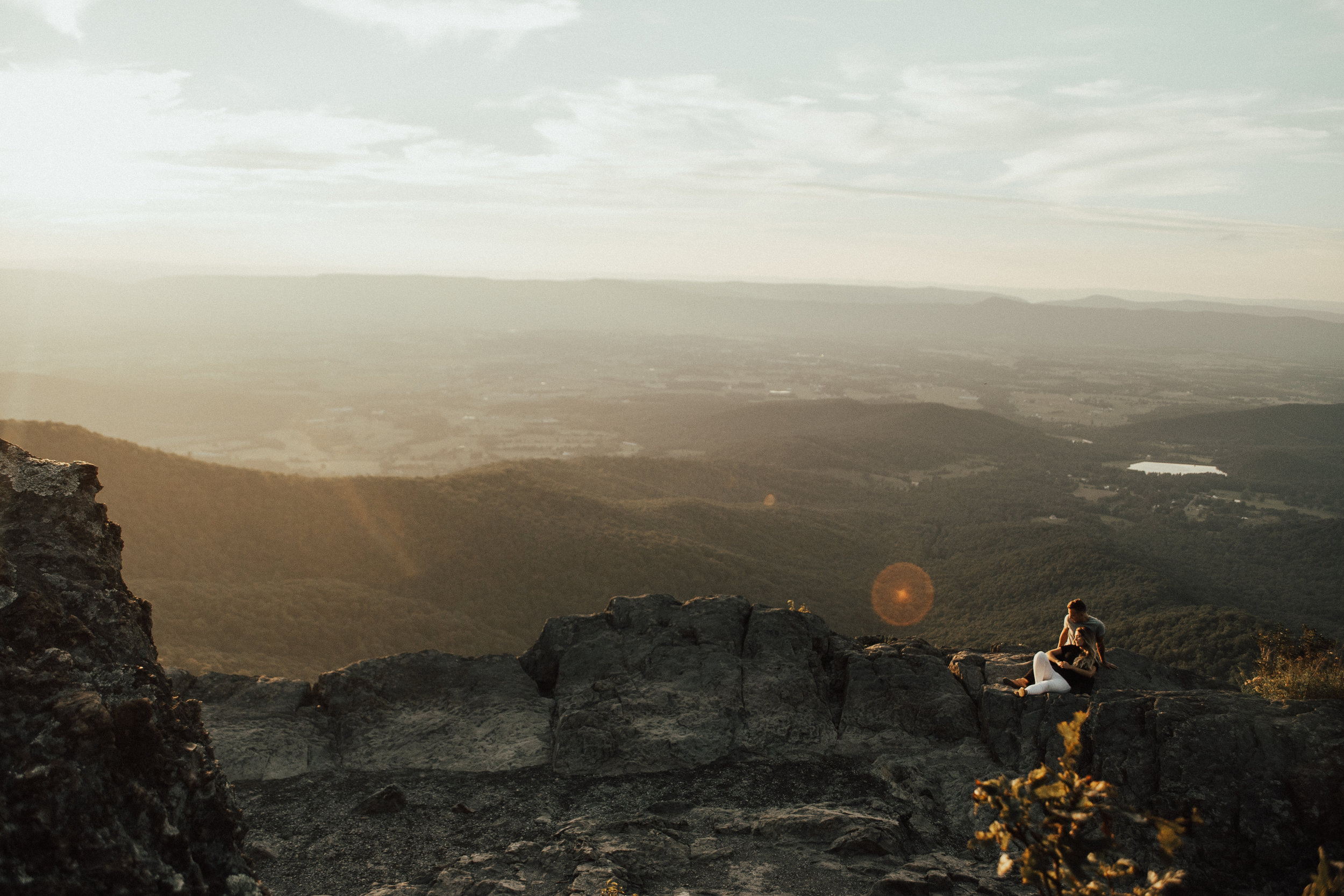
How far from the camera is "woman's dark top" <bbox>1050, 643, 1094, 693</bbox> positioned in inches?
521

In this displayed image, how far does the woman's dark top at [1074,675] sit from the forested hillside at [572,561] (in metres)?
16.7

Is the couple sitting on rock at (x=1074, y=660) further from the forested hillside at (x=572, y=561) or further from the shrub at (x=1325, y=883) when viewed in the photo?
the forested hillside at (x=572, y=561)

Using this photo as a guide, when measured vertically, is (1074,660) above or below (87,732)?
below

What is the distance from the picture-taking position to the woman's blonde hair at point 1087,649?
13117 mm

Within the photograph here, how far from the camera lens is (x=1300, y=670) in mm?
13516

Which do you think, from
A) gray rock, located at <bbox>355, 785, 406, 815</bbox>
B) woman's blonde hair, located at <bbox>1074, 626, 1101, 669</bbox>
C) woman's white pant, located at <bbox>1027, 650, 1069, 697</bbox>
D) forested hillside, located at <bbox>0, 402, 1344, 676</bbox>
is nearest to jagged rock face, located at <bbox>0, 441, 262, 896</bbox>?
gray rock, located at <bbox>355, 785, 406, 815</bbox>

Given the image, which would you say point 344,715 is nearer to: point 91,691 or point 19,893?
point 91,691

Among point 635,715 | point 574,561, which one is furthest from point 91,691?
point 574,561

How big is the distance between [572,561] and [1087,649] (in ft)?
106

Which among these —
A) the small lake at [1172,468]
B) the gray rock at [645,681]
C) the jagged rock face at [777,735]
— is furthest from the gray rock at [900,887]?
the small lake at [1172,468]

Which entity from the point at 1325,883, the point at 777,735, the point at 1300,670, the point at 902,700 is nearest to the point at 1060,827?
the point at 1325,883

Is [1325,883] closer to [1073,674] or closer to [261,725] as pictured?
[1073,674]

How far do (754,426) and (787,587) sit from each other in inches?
4002

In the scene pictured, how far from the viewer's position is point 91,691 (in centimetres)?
743
